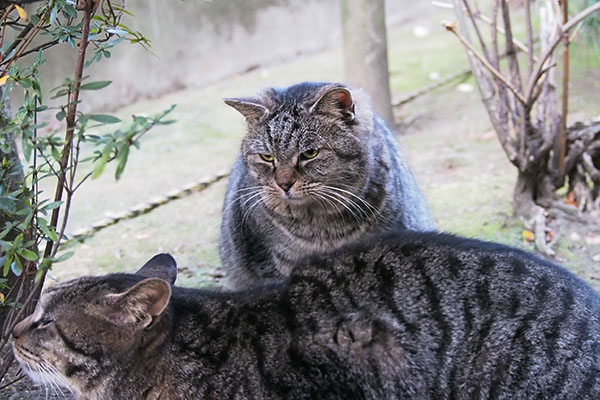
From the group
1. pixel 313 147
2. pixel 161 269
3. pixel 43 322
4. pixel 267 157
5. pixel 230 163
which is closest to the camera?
pixel 43 322

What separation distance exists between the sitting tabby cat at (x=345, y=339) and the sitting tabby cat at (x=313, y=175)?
83 cm

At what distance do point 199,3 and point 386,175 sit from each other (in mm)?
6375

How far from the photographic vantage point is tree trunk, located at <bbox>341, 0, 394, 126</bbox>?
6801 mm

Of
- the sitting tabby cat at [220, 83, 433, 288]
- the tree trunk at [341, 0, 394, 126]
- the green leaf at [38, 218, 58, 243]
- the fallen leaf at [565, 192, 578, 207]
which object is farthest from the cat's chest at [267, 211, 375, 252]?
the tree trunk at [341, 0, 394, 126]

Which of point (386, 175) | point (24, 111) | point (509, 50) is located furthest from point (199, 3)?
point (24, 111)

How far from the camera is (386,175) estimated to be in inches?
141

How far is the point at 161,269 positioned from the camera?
9.20 feet

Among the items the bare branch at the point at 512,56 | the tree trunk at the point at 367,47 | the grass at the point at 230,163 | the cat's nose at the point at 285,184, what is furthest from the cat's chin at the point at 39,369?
the tree trunk at the point at 367,47

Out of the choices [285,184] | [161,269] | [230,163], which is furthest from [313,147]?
[230,163]

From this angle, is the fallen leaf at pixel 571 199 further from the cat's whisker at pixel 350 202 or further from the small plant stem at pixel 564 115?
the cat's whisker at pixel 350 202

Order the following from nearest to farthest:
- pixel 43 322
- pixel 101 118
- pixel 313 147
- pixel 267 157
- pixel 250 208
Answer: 1. pixel 101 118
2. pixel 43 322
3. pixel 313 147
4. pixel 267 157
5. pixel 250 208

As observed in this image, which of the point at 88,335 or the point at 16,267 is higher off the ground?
the point at 16,267

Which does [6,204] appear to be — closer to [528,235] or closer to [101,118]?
[101,118]

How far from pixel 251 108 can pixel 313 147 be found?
15.1 inches
